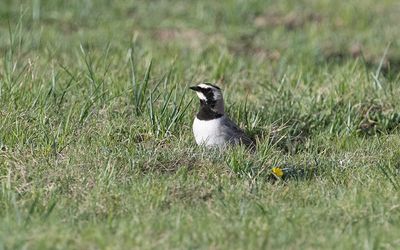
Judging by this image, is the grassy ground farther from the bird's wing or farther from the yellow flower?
the bird's wing

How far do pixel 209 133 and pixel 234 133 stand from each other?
23 centimetres

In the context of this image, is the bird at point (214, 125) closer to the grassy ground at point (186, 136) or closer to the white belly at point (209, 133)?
the white belly at point (209, 133)

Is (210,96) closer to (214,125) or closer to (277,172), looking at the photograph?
(214,125)

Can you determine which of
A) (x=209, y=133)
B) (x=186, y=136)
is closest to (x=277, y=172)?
(x=209, y=133)

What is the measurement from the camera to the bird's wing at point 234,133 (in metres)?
6.91

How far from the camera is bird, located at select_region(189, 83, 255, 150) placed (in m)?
6.83

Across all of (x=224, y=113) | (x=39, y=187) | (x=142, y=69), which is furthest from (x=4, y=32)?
(x=39, y=187)

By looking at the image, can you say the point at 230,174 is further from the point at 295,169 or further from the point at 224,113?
the point at 224,113

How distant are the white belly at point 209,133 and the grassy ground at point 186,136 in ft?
0.48

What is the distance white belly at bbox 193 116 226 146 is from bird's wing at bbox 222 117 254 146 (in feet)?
0.16

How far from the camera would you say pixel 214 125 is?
22.7 feet

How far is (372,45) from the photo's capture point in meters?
10.6

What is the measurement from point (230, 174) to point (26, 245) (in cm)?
177

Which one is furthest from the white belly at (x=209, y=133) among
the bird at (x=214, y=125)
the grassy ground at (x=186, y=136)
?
the grassy ground at (x=186, y=136)
